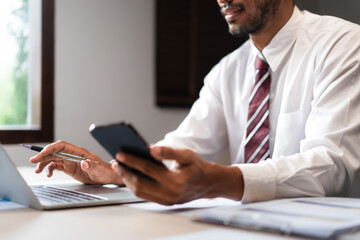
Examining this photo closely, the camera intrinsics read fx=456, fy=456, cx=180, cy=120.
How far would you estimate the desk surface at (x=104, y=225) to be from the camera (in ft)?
2.18

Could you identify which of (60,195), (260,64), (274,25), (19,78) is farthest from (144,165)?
(19,78)

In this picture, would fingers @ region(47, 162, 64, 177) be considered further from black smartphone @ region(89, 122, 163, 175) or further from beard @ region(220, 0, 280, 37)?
beard @ region(220, 0, 280, 37)

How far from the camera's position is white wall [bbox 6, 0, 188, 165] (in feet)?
10.2

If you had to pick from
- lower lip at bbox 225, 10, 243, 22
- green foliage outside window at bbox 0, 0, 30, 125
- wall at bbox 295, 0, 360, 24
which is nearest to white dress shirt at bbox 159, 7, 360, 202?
lower lip at bbox 225, 10, 243, 22

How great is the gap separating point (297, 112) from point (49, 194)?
2.67 ft

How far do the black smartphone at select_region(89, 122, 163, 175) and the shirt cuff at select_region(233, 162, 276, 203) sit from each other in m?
0.25

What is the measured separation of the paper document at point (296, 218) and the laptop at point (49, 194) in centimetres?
29

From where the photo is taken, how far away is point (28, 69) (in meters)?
→ 3.07

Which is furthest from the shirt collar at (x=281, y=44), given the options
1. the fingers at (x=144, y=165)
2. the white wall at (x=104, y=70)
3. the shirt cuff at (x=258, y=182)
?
the white wall at (x=104, y=70)

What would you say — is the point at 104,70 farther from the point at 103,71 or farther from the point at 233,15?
the point at 233,15

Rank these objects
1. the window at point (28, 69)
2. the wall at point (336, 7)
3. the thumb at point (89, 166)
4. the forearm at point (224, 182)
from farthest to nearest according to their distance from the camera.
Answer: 1. the window at point (28, 69)
2. the wall at point (336, 7)
3. the thumb at point (89, 166)
4. the forearm at point (224, 182)

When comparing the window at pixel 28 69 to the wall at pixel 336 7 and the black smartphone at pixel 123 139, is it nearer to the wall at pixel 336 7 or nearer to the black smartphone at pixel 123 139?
the wall at pixel 336 7

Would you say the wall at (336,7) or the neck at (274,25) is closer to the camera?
the neck at (274,25)

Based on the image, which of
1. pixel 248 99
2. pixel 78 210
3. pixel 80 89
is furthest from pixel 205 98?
pixel 80 89
